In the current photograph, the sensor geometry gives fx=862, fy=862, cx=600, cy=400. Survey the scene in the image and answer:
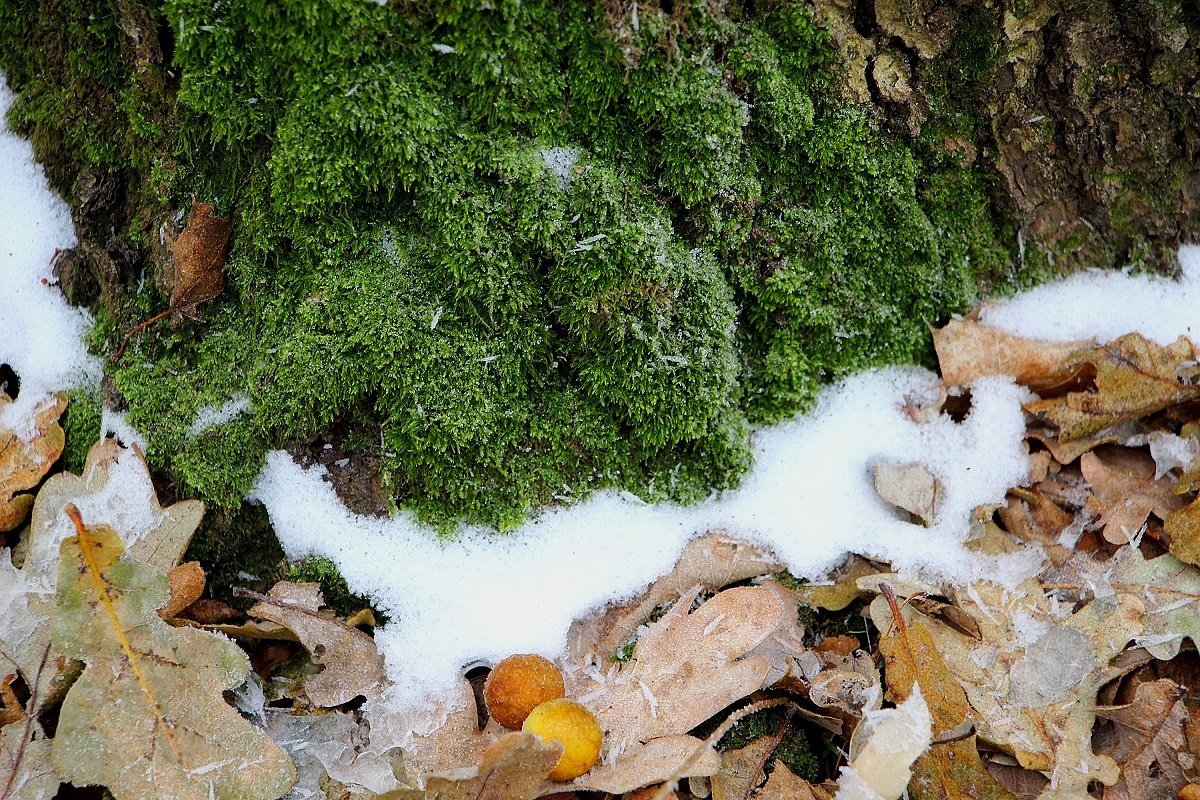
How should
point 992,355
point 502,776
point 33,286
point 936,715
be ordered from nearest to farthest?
point 502,776 < point 936,715 < point 33,286 < point 992,355

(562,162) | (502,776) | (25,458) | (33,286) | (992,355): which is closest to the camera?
(502,776)

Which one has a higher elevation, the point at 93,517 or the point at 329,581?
the point at 93,517

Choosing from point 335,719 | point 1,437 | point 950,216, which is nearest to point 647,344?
point 950,216

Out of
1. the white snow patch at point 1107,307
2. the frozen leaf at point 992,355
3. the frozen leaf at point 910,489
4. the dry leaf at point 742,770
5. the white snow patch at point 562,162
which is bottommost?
the dry leaf at point 742,770

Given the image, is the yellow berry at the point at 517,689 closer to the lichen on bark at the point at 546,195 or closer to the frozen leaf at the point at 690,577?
the frozen leaf at the point at 690,577

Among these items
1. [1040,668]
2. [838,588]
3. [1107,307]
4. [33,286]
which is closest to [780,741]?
[838,588]

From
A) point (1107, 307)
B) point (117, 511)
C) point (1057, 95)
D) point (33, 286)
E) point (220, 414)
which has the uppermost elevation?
point (1057, 95)

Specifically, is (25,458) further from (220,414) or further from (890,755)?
(890,755)

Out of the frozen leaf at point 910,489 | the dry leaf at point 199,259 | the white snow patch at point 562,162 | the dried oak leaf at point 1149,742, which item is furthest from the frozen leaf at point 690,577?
the dry leaf at point 199,259
